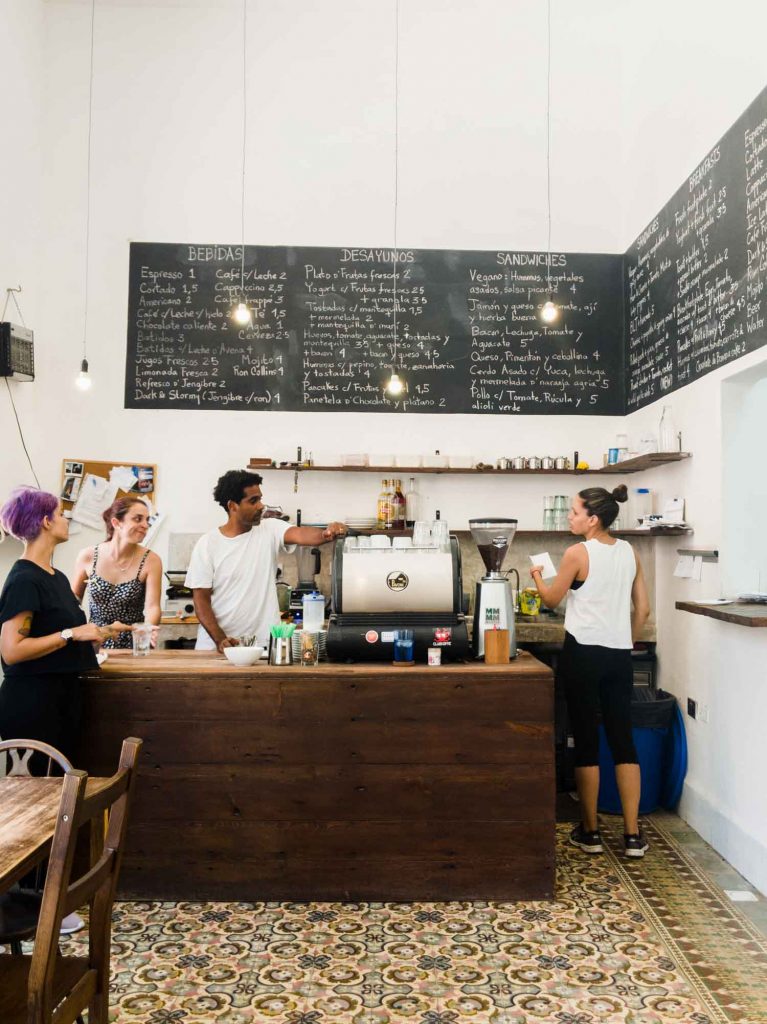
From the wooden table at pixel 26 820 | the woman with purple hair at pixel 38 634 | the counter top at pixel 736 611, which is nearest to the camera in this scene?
the wooden table at pixel 26 820

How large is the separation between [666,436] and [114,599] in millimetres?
2850

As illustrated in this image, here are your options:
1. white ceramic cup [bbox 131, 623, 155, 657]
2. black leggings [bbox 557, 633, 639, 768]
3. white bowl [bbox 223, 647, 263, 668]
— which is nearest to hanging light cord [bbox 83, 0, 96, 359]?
white ceramic cup [bbox 131, 623, 155, 657]

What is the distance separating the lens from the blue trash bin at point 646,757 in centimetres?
394

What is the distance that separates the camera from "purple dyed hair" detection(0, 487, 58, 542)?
8.50 feet

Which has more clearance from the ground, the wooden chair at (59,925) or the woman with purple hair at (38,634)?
the woman with purple hair at (38,634)

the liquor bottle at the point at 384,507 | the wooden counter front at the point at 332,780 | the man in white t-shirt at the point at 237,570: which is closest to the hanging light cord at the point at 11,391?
the man in white t-shirt at the point at 237,570

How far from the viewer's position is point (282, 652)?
300 centimetres

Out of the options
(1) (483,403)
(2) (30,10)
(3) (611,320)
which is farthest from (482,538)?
(2) (30,10)

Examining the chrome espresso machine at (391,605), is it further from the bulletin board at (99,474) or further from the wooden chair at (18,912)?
the bulletin board at (99,474)

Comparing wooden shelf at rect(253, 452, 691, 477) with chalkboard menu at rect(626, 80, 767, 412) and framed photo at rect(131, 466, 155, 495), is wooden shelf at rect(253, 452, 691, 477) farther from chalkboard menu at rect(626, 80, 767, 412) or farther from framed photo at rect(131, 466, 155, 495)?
framed photo at rect(131, 466, 155, 495)

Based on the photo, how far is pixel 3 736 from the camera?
269 cm

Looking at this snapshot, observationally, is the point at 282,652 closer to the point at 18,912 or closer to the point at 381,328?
the point at 18,912

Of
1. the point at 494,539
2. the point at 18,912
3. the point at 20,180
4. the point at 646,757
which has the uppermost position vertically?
the point at 20,180

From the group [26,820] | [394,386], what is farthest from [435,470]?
[26,820]
